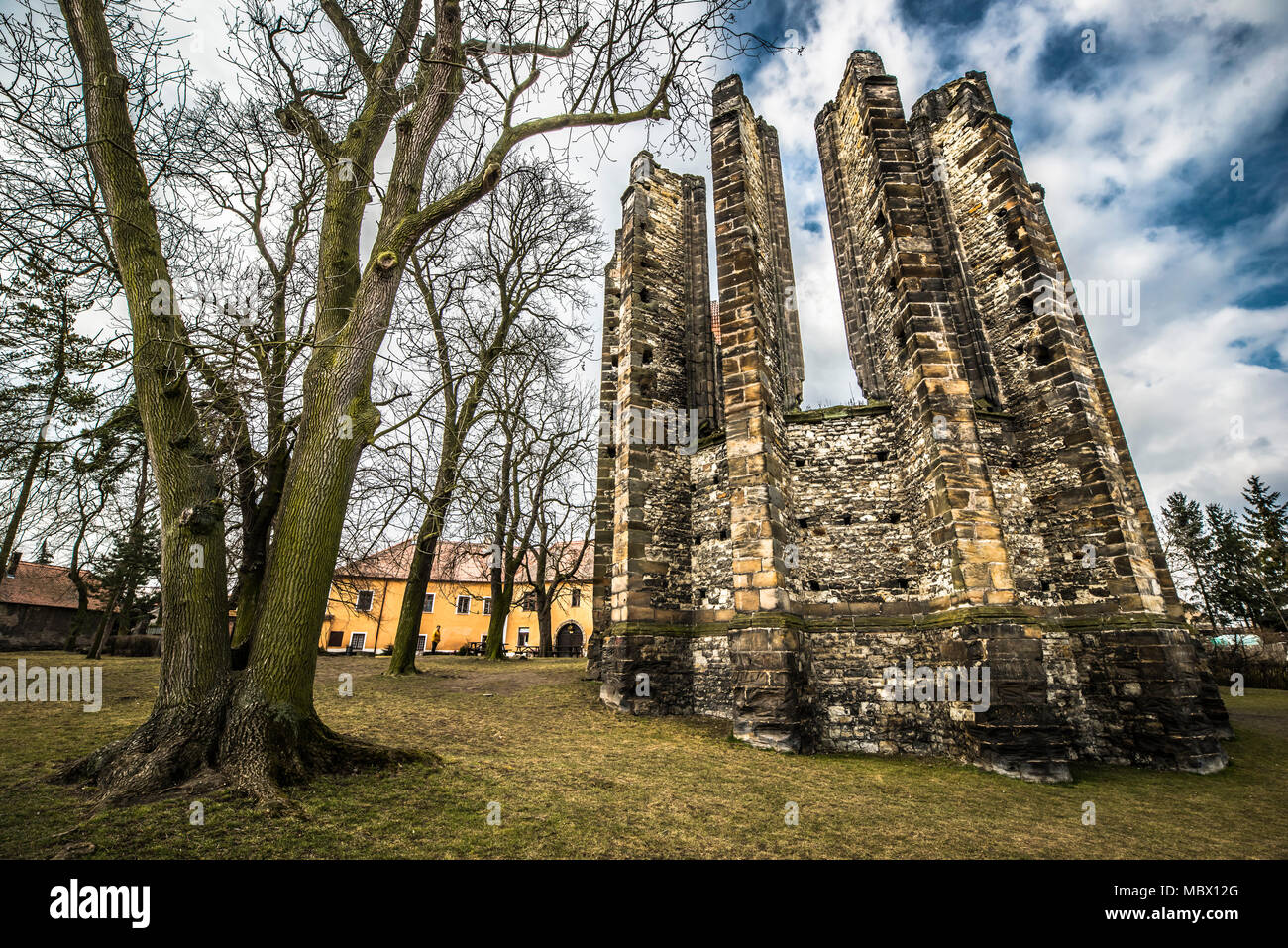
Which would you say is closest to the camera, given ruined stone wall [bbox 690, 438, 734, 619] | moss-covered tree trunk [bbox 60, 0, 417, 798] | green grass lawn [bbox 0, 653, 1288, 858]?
green grass lawn [bbox 0, 653, 1288, 858]

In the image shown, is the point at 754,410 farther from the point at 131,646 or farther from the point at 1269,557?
the point at 1269,557

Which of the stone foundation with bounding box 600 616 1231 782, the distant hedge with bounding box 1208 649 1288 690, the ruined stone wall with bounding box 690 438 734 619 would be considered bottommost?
the distant hedge with bounding box 1208 649 1288 690

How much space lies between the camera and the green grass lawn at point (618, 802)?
3.31 meters

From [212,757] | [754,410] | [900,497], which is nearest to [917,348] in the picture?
[900,497]

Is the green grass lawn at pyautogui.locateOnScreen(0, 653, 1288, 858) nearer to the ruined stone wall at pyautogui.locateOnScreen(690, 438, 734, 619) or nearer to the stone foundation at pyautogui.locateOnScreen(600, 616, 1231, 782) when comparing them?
the stone foundation at pyautogui.locateOnScreen(600, 616, 1231, 782)

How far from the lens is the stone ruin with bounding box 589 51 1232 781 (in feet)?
24.6

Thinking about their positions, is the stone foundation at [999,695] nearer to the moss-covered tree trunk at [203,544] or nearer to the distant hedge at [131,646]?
the moss-covered tree trunk at [203,544]

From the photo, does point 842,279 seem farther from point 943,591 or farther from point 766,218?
point 943,591

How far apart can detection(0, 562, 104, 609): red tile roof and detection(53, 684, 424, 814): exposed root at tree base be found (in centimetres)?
3011

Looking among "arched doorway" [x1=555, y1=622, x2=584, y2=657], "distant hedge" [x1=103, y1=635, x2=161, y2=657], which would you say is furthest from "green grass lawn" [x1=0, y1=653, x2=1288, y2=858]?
"arched doorway" [x1=555, y1=622, x2=584, y2=657]

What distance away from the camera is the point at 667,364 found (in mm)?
12109

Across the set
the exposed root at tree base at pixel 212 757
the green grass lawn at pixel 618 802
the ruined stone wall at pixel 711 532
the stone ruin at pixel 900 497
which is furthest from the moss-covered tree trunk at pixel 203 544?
the ruined stone wall at pixel 711 532
